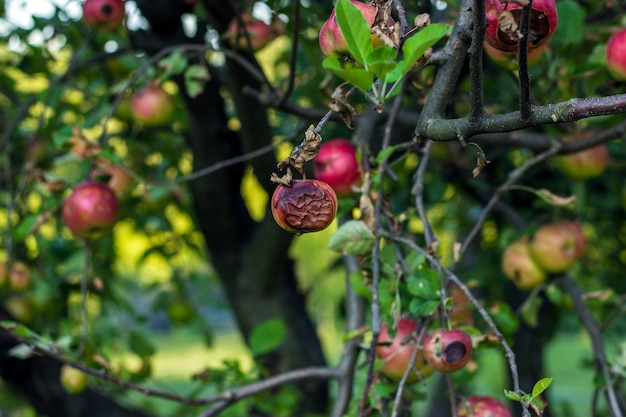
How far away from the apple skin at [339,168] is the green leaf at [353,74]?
0.62 metres

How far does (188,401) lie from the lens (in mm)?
1390

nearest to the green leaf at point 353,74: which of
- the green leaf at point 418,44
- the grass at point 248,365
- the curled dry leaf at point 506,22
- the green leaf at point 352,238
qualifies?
the green leaf at point 418,44

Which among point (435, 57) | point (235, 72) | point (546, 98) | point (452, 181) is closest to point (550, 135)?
point (546, 98)

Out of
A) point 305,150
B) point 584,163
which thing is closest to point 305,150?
point 305,150

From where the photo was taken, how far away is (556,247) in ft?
6.29

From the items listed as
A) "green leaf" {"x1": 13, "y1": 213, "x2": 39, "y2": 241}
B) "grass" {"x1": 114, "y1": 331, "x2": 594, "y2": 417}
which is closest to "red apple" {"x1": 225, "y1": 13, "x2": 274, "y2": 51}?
"green leaf" {"x1": 13, "y1": 213, "x2": 39, "y2": 241}

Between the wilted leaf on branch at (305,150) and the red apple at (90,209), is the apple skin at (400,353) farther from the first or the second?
the red apple at (90,209)

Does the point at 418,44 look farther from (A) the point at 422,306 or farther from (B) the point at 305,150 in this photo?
(A) the point at 422,306

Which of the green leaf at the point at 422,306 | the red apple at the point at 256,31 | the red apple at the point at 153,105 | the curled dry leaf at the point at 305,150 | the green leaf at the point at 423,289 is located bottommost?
the green leaf at the point at 422,306

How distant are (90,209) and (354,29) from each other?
3.45ft

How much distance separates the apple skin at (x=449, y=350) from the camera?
1.09 m

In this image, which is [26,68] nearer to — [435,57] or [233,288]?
[233,288]

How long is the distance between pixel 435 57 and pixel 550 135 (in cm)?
96

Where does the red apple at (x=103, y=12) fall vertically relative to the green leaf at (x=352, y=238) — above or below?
above
